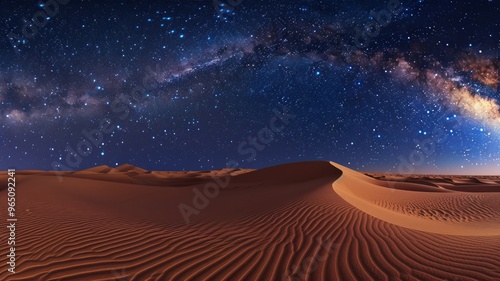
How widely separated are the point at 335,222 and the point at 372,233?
1.04 meters

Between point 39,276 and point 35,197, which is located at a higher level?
point 35,197

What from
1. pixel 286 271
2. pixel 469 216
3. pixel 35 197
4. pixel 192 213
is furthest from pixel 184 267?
pixel 469 216

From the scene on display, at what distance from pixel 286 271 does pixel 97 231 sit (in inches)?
185

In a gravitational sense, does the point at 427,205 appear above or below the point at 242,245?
below

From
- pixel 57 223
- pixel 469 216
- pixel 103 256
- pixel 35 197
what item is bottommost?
pixel 469 216

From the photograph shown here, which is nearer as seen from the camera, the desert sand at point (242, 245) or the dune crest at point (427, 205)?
the desert sand at point (242, 245)

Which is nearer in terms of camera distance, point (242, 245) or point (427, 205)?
point (242, 245)

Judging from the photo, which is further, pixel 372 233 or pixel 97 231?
pixel 97 231

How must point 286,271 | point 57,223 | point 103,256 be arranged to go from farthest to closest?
point 57,223 → point 103,256 → point 286,271

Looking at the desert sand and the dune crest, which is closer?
the desert sand

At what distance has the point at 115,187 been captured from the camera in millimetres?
15133

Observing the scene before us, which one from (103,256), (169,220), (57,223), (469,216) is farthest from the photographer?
(469,216)

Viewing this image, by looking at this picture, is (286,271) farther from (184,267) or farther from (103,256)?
(103,256)

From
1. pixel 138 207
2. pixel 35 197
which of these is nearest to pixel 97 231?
pixel 138 207
